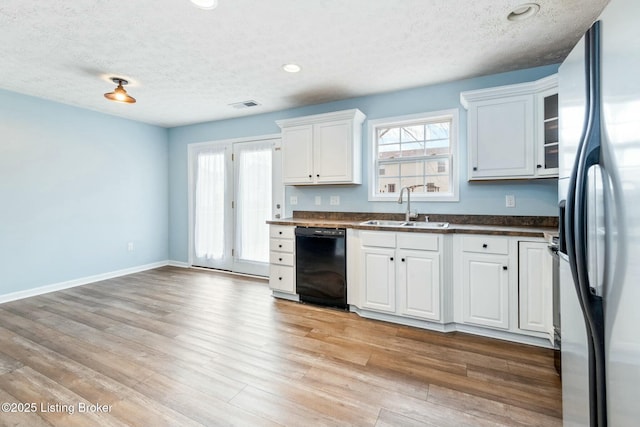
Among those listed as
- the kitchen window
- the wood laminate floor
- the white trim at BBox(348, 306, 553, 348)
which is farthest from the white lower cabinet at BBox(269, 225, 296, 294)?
the kitchen window

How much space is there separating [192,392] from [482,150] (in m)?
3.03

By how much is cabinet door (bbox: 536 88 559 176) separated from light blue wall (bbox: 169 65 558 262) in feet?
0.96

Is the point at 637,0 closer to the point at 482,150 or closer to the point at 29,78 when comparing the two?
the point at 482,150

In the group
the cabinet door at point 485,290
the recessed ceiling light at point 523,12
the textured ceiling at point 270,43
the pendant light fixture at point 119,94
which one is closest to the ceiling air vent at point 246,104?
the textured ceiling at point 270,43

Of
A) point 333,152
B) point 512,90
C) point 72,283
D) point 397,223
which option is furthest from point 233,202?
point 512,90

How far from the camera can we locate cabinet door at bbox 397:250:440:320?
2596 millimetres

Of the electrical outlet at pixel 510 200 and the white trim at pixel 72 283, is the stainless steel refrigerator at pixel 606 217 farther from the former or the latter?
the white trim at pixel 72 283

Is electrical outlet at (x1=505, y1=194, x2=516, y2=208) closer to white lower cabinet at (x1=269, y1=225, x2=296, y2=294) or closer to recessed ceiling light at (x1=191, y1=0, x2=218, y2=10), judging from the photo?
white lower cabinet at (x1=269, y1=225, x2=296, y2=294)

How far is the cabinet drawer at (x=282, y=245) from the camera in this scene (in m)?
3.42

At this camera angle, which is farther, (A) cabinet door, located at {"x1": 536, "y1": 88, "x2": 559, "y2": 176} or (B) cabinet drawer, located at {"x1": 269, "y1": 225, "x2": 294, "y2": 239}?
(B) cabinet drawer, located at {"x1": 269, "y1": 225, "x2": 294, "y2": 239}

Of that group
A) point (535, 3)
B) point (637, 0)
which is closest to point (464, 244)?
point (535, 3)

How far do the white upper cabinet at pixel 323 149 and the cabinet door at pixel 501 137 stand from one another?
1212 mm

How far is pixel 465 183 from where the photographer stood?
3.09 meters

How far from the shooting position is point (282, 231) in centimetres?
347
